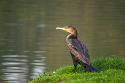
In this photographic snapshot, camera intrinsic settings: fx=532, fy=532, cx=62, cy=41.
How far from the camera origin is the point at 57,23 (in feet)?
88.1

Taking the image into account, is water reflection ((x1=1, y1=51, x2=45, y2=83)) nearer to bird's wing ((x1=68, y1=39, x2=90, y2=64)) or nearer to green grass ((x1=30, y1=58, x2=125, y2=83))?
green grass ((x1=30, y1=58, x2=125, y2=83))

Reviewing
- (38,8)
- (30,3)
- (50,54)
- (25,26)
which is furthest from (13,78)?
(30,3)

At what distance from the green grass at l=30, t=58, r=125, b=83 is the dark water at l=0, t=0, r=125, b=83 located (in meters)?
5.18

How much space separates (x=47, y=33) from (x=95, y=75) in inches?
605

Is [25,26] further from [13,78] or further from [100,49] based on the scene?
[13,78]

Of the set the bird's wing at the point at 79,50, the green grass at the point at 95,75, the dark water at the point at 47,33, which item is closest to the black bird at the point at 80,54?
the bird's wing at the point at 79,50

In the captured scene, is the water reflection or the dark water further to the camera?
the dark water

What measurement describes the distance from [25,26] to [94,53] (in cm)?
786

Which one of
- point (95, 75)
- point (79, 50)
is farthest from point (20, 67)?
point (95, 75)

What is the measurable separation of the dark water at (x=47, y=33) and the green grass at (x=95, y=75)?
5176 mm

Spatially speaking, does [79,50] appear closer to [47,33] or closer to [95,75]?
[95,75]

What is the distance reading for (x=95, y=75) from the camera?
8953 mm

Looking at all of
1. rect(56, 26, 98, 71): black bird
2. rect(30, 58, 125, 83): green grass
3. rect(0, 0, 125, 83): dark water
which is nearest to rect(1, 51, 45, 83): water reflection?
rect(0, 0, 125, 83): dark water

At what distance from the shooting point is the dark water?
17.4m
